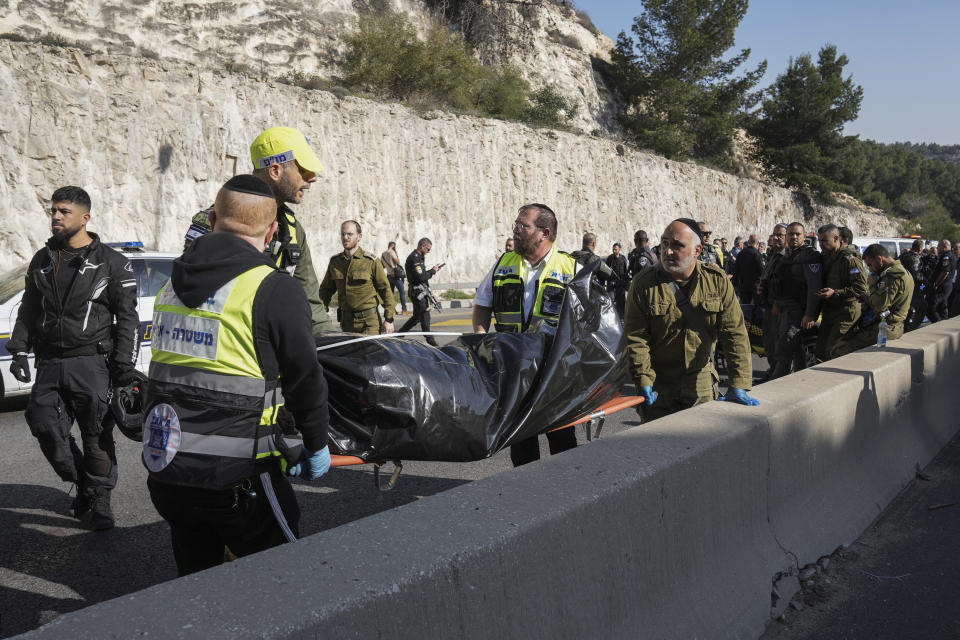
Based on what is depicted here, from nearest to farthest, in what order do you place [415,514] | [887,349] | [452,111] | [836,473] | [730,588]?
[415,514] < [730,588] < [836,473] < [887,349] < [452,111]

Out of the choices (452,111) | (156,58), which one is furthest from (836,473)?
(452,111)

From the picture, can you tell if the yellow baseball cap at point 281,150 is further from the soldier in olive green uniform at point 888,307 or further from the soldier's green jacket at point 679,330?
the soldier in olive green uniform at point 888,307

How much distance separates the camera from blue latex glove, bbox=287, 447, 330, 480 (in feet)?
8.09

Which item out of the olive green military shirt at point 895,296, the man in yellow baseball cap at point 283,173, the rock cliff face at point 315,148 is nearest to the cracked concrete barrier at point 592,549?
the man in yellow baseball cap at point 283,173

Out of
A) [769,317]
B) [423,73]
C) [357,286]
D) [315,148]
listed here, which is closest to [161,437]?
[357,286]

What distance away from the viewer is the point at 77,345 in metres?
4.45

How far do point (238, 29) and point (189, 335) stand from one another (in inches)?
1276

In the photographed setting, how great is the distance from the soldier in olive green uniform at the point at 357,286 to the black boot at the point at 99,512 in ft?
13.2

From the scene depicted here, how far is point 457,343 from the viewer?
138 inches

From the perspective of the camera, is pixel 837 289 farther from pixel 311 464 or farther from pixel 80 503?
pixel 80 503

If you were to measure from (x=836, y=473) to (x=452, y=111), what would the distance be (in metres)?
28.1

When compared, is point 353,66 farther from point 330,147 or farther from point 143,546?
point 143,546

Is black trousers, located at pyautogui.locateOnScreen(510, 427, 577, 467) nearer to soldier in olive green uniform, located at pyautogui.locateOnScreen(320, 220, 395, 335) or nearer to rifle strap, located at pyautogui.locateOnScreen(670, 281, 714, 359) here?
rifle strap, located at pyautogui.locateOnScreen(670, 281, 714, 359)

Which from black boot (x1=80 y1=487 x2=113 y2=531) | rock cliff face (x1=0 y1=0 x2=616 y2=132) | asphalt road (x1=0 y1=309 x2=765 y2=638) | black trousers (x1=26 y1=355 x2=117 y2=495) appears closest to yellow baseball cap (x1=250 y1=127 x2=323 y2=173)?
black trousers (x1=26 y1=355 x2=117 y2=495)
